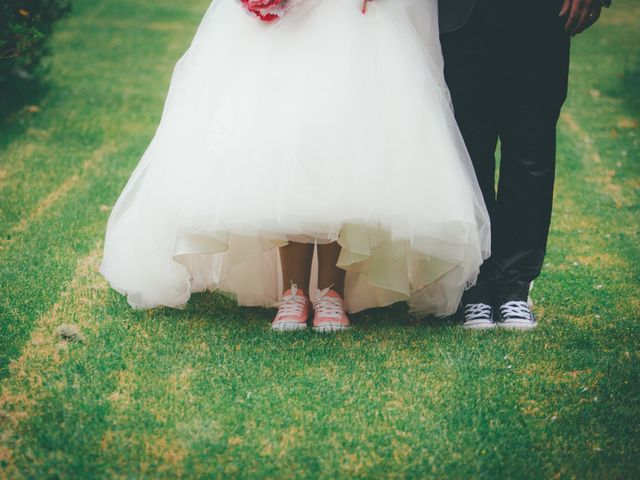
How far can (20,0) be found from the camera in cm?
621

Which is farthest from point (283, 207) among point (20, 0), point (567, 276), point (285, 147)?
point (20, 0)

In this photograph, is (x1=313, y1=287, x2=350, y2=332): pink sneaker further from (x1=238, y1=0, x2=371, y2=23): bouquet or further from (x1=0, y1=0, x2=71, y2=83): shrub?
(x1=0, y1=0, x2=71, y2=83): shrub

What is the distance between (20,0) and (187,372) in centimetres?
455

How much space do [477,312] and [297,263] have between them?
85cm

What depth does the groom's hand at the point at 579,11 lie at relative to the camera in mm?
3088

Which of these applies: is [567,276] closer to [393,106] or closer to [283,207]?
[393,106]

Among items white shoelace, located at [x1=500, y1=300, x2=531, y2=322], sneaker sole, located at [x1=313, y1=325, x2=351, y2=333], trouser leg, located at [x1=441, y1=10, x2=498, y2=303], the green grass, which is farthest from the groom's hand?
sneaker sole, located at [x1=313, y1=325, x2=351, y2=333]

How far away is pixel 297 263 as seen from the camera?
11.2 ft

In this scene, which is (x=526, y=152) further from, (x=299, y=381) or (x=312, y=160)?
(x=299, y=381)

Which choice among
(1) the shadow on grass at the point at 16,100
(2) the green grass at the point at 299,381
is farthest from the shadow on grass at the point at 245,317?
(1) the shadow on grass at the point at 16,100

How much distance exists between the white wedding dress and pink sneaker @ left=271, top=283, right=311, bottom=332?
0.29 meters

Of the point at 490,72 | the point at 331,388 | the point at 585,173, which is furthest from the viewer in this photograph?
the point at 585,173

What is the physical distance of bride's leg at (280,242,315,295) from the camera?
11.1 ft

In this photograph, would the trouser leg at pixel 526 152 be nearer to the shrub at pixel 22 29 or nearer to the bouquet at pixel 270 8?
the bouquet at pixel 270 8
